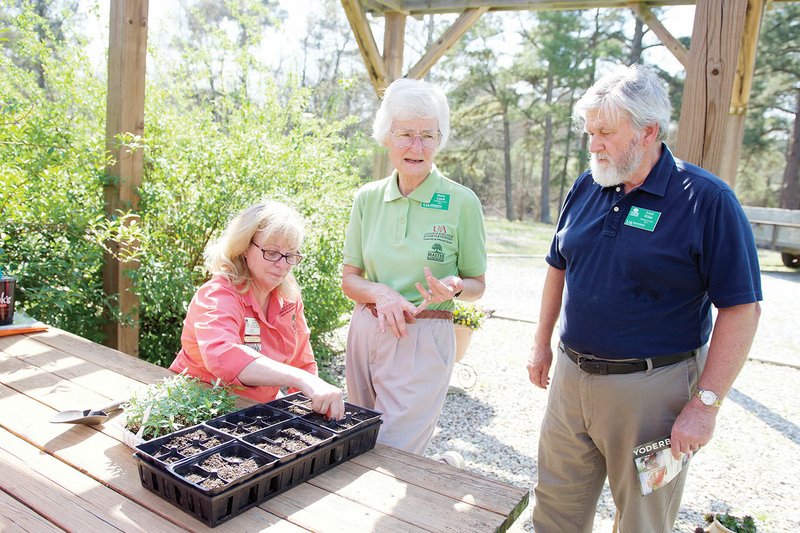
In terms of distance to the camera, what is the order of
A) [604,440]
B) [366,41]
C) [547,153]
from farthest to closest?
[547,153], [366,41], [604,440]

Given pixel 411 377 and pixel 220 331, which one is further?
pixel 411 377

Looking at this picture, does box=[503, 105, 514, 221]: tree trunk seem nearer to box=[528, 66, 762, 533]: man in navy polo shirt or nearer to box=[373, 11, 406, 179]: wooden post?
box=[373, 11, 406, 179]: wooden post

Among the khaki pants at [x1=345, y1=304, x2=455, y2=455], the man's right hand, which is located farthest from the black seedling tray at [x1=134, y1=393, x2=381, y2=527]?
the man's right hand

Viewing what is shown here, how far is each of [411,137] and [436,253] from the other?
38cm

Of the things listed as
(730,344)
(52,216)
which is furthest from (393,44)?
(730,344)

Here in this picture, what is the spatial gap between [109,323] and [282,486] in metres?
2.42

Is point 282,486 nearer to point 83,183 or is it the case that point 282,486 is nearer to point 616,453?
point 616,453

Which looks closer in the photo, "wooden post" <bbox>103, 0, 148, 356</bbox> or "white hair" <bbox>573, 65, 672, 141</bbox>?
"white hair" <bbox>573, 65, 672, 141</bbox>

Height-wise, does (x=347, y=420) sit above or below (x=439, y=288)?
below

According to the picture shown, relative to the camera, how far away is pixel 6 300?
230cm

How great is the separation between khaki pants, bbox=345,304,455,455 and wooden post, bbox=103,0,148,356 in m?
1.80

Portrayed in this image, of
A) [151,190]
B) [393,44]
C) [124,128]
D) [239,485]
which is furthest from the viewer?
[393,44]

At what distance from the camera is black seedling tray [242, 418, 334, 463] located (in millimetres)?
1315

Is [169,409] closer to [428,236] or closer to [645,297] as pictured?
[428,236]
